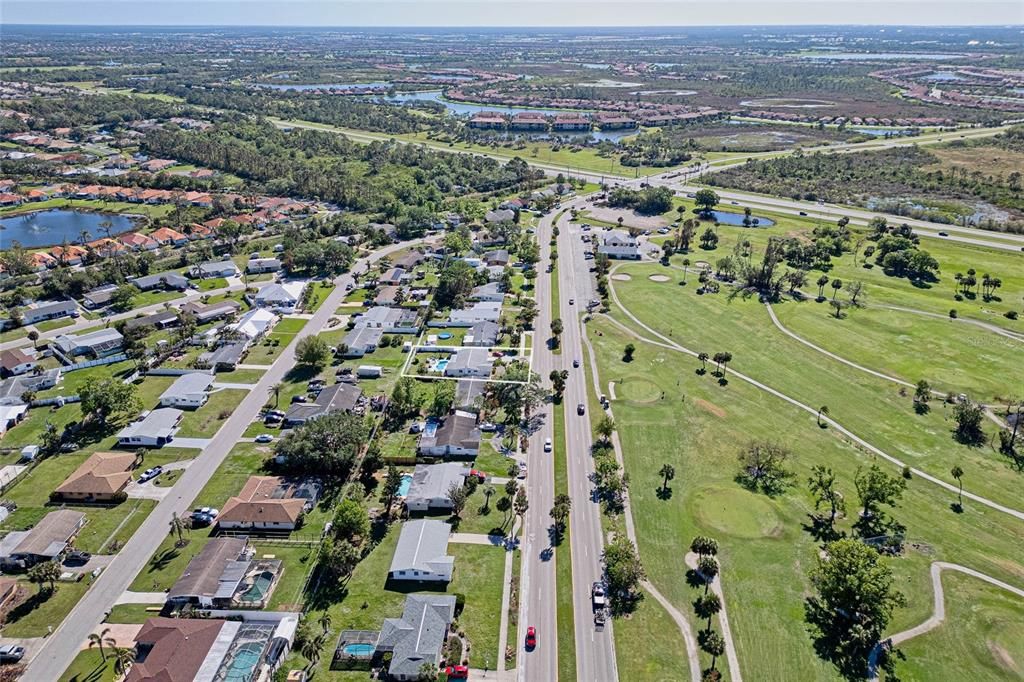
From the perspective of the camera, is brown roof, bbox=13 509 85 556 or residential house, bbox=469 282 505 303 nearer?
brown roof, bbox=13 509 85 556

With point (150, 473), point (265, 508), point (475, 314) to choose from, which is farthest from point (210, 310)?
point (265, 508)

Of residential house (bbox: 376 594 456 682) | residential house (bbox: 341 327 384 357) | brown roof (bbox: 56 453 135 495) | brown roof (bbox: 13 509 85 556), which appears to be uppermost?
residential house (bbox: 341 327 384 357)

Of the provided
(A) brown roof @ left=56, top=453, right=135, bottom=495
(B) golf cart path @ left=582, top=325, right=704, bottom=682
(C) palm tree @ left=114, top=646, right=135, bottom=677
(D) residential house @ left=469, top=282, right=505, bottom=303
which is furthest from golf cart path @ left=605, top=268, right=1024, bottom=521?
(C) palm tree @ left=114, top=646, right=135, bottom=677

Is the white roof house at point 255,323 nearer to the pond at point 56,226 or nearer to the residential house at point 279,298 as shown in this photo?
the residential house at point 279,298

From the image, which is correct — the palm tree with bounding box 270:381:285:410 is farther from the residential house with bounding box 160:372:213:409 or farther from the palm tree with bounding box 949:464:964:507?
the palm tree with bounding box 949:464:964:507

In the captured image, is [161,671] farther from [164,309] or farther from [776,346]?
[776,346]

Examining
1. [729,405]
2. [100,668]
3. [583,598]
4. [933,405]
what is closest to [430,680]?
[583,598]
